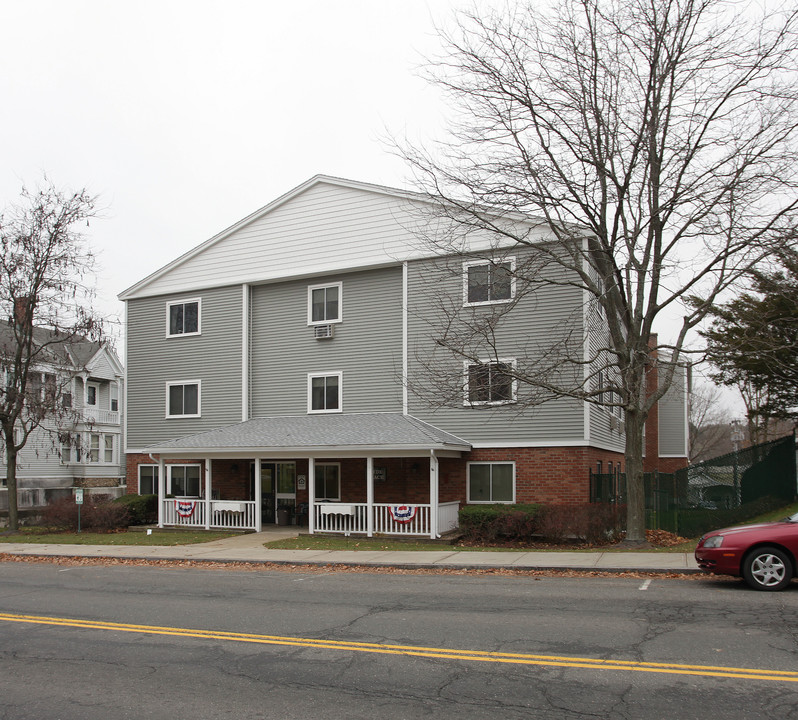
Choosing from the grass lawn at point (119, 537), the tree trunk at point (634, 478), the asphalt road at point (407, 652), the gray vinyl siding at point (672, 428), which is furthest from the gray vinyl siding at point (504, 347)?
the gray vinyl siding at point (672, 428)

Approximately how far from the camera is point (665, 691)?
6395 millimetres

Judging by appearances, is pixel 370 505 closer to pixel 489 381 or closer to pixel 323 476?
pixel 323 476

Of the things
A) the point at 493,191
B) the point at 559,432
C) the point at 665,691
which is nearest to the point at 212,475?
A: the point at 559,432

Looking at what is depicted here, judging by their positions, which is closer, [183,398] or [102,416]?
[183,398]

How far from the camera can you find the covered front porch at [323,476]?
21.3 m

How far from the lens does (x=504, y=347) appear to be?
22547mm

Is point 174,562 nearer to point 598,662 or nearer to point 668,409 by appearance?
point 598,662

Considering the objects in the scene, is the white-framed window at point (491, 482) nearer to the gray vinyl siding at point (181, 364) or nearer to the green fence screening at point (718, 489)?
the green fence screening at point (718, 489)

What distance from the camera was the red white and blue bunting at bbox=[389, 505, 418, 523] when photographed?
2105 centimetres

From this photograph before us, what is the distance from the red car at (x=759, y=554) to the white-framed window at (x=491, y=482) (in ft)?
35.0

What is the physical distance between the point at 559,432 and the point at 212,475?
1257cm

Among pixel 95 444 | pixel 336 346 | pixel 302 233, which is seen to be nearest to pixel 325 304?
pixel 336 346

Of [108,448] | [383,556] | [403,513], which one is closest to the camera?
[383,556]

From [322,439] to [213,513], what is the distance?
5.23m
